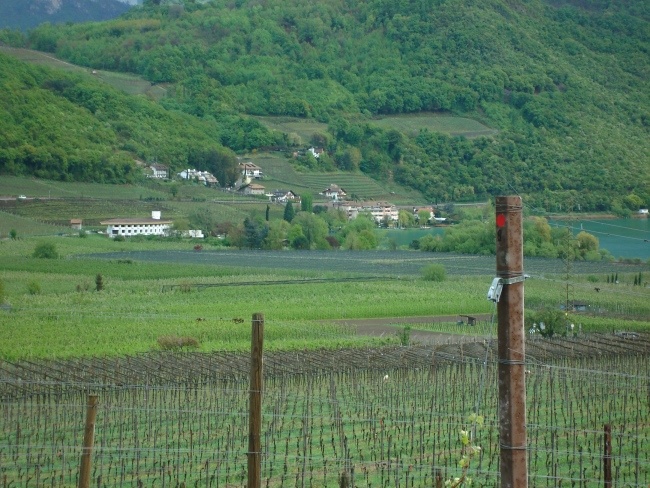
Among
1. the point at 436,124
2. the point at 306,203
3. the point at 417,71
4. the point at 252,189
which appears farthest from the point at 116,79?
the point at 306,203

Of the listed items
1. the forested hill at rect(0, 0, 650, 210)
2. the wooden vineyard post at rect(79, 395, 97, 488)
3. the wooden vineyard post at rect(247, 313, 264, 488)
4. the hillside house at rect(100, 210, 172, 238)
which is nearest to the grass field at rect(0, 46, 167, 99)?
the forested hill at rect(0, 0, 650, 210)

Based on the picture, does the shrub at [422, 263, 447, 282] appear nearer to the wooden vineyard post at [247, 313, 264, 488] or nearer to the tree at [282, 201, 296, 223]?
the tree at [282, 201, 296, 223]

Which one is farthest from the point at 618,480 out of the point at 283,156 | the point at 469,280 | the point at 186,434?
the point at 283,156

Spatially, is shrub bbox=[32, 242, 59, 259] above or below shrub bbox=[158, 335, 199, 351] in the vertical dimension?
above

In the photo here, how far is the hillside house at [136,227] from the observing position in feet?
236

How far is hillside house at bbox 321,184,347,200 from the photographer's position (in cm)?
9829

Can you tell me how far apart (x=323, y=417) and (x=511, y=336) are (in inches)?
520

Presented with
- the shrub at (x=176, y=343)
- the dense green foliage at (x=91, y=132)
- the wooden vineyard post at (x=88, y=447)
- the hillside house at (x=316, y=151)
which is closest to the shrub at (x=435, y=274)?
the shrub at (x=176, y=343)

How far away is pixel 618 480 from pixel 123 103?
103270mm

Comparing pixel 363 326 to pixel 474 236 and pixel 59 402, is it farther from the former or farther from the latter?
pixel 474 236

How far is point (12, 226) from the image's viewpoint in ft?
219

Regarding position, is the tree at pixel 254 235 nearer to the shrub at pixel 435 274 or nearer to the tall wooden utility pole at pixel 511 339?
the shrub at pixel 435 274

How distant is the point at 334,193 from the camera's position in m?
99.1

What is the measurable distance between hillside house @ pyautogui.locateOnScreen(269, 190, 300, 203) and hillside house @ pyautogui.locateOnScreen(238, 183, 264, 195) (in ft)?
4.16
